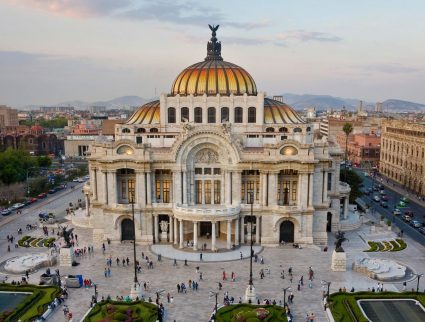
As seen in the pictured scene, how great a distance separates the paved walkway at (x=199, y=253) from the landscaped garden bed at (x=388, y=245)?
1706 cm

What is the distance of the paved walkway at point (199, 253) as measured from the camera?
61.1m

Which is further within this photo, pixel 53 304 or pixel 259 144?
pixel 259 144

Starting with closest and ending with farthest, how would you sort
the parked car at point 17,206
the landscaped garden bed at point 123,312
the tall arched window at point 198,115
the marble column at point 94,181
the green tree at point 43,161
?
the landscaped garden bed at point 123,312 → the marble column at point 94,181 → the tall arched window at point 198,115 → the parked car at point 17,206 → the green tree at point 43,161

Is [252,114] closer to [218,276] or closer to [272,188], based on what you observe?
[272,188]

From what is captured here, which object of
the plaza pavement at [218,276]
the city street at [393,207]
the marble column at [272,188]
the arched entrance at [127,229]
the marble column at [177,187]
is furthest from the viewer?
the city street at [393,207]

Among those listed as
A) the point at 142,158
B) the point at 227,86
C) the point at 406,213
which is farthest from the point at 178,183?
the point at 406,213

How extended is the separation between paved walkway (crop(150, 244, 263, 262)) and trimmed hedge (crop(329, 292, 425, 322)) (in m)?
16.9

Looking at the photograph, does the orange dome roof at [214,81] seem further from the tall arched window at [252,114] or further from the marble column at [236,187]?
the marble column at [236,187]

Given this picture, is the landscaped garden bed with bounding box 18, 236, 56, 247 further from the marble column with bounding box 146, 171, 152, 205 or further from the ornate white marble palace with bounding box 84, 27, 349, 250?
the marble column with bounding box 146, 171, 152, 205

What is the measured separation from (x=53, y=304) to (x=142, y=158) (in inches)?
1021

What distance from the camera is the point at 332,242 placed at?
6881 cm

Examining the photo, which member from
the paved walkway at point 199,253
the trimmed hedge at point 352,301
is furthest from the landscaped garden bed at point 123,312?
the trimmed hedge at point 352,301

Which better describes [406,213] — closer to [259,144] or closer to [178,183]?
[259,144]

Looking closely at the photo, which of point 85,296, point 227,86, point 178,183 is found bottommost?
point 85,296
